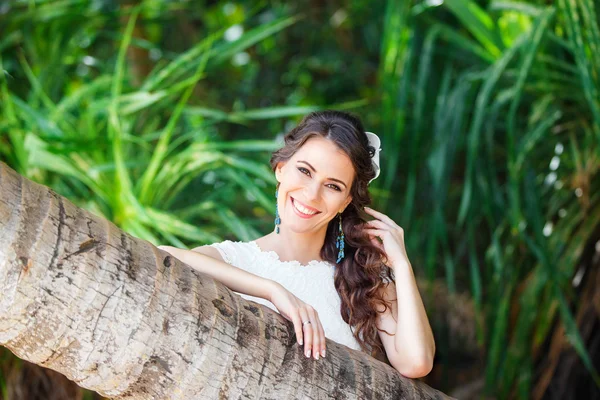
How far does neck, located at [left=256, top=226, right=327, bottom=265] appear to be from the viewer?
2152 millimetres

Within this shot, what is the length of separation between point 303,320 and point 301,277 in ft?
1.70

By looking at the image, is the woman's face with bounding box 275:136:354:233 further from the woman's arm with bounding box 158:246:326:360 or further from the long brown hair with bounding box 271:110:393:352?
the woman's arm with bounding box 158:246:326:360

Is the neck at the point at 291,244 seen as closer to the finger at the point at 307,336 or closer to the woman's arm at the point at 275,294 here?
the woman's arm at the point at 275,294

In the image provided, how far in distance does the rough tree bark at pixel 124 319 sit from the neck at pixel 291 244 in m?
0.63

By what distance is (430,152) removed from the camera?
146 inches

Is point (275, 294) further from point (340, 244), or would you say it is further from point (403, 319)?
point (340, 244)

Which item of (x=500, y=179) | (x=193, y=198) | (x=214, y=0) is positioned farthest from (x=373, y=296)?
(x=214, y=0)

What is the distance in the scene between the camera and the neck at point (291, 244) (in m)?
2.15

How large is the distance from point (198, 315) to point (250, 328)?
0.39 ft

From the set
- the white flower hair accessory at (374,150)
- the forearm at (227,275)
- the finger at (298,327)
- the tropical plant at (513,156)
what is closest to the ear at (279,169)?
the white flower hair accessory at (374,150)

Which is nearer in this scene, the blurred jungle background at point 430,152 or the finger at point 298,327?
the finger at point 298,327

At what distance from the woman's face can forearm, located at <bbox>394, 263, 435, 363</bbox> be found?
0.83 ft

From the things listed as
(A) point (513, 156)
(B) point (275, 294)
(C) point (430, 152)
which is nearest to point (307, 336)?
(B) point (275, 294)

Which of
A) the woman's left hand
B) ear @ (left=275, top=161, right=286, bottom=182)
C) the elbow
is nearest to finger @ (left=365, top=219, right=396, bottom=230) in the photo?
the woman's left hand
